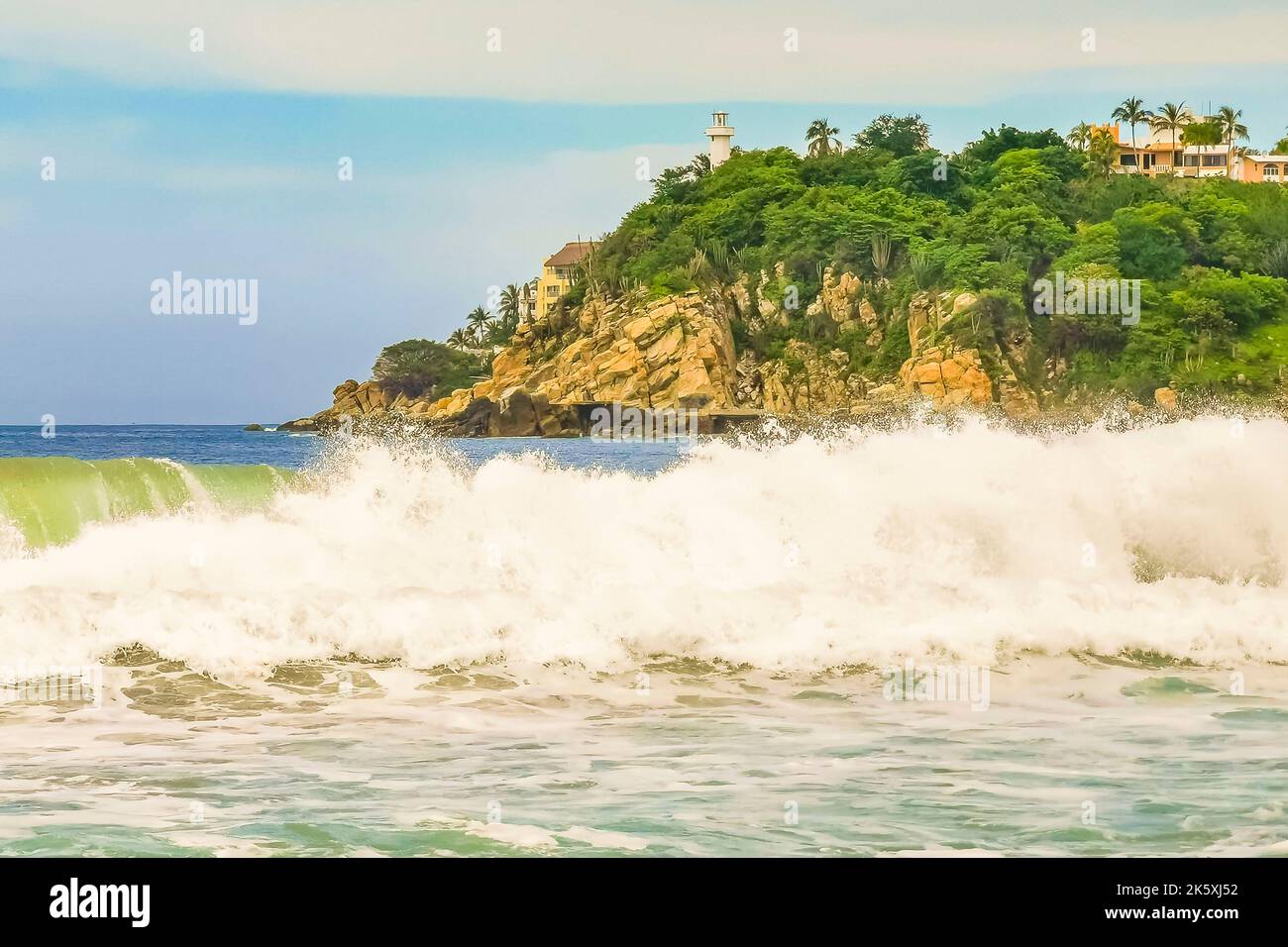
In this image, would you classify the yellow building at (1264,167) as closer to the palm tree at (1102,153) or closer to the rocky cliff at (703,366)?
the palm tree at (1102,153)

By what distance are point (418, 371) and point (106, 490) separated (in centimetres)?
11768

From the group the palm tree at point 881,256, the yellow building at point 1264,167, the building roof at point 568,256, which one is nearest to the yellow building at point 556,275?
the building roof at point 568,256

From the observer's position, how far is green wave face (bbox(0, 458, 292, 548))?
726 inches

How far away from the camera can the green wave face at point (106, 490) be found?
18438 millimetres

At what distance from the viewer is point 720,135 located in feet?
436

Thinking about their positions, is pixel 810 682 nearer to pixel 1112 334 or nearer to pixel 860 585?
pixel 860 585

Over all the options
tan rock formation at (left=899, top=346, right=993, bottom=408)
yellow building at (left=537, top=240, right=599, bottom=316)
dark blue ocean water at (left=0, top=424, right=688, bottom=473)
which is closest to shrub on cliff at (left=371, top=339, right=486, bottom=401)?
yellow building at (left=537, top=240, right=599, bottom=316)

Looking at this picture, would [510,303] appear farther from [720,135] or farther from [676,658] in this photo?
[676,658]

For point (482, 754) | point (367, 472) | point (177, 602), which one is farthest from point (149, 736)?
point (367, 472)

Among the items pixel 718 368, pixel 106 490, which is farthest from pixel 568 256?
pixel 106 490

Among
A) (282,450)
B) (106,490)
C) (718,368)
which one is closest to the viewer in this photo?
(106,490)

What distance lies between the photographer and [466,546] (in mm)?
15875

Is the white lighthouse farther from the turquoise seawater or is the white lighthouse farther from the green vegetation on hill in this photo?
the turquoise seawater
